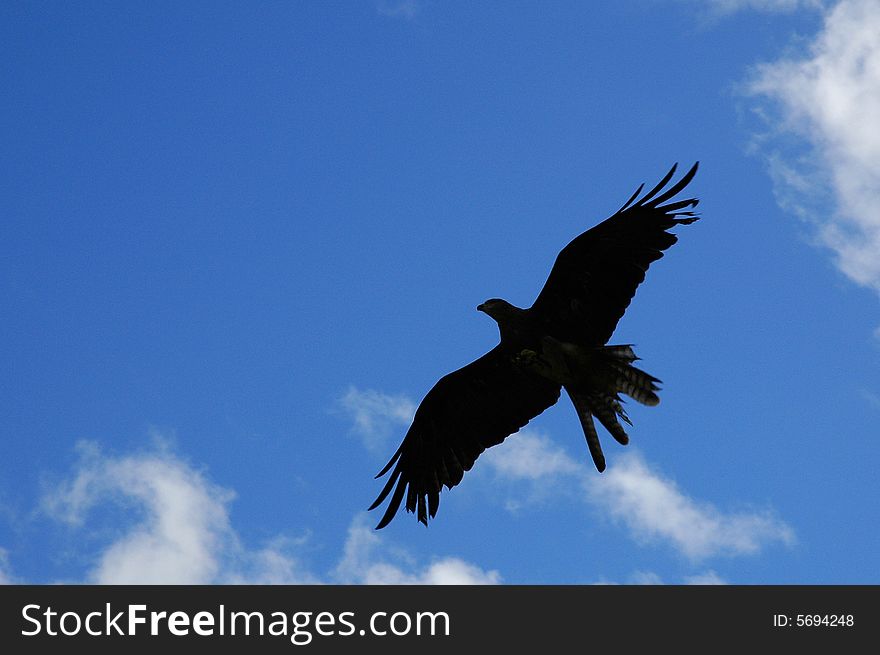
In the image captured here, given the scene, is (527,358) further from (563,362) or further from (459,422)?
(459,422)

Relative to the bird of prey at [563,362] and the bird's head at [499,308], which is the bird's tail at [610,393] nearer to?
the bird of prey at [563,362]

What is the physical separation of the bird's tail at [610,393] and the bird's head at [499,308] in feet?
3.52

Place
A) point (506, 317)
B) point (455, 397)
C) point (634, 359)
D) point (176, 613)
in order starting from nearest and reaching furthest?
point (176, 613), point (634, 359), point (506, 317), point (455, 397)

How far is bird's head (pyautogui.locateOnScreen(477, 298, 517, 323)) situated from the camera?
44.3 feet

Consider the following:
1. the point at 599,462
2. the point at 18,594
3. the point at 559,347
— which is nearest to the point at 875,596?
the point at 599,462

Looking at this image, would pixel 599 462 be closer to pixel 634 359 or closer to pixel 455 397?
pixel 634 359

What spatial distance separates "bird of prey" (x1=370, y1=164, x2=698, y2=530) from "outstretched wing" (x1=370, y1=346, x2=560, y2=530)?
1 cm

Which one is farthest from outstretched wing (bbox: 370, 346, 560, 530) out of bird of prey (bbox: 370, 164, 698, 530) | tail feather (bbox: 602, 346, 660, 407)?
tail feather (bbox: 602, 346, 660, 407)

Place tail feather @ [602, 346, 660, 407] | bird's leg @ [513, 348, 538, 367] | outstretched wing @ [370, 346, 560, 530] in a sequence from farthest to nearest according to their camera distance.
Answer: outstretched wing @ [370, 346, 560, 530]
bird's leg @ [513, 348, 538, 367]
tail feather @ [602, 346, 660, 407]

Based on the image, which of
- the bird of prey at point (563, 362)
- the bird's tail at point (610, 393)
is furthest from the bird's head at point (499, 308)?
the bird's tail at point (610, 393)

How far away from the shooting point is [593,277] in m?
13.1

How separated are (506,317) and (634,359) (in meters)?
1.68

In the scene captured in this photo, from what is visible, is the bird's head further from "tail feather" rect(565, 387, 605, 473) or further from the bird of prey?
"tail feather" rect(565, 387, 605, 473)

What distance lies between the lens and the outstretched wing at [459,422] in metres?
14.2
